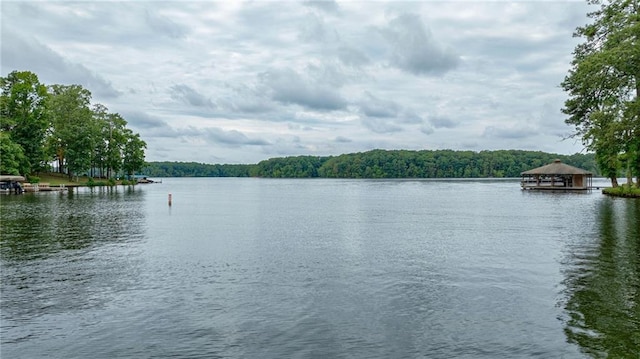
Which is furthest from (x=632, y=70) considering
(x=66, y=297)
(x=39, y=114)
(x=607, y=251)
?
(x=39, y=114)

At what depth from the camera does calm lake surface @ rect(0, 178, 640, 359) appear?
9375 millimetres

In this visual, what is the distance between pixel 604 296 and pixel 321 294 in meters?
7.32

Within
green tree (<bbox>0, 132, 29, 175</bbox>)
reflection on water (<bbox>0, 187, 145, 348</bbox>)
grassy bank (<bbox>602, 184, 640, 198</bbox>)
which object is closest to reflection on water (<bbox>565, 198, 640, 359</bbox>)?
reflection on water (<bbox>0, 187, 145, 348</bbox>)

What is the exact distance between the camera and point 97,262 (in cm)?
1753

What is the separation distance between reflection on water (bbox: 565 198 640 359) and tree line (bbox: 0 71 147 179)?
75.2 metres

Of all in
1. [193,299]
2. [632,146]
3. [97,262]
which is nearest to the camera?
[193,299]

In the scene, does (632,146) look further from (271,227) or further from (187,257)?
(187,257)

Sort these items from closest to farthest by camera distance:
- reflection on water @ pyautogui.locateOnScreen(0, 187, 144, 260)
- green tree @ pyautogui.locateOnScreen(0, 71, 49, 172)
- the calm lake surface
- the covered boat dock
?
the calm lake surface, reflection on water @ pyautogui.locateOnScreen(0, 187, 144, 260), the covered boat dock, green tree @ pyautogui.locateOnScreen(0, 71, 49, 172)

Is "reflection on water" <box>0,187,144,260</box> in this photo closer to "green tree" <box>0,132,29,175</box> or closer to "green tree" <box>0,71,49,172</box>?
"green tree" <box>0,132,29,175</box>

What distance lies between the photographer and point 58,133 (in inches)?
3681

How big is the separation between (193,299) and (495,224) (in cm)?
2274

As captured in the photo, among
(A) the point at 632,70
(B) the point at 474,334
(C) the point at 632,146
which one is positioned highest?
(A) the point at 632,70

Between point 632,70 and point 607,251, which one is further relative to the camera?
point 632,70

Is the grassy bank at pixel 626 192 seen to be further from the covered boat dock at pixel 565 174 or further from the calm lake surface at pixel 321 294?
the calm lake surface at pixel 321 294
